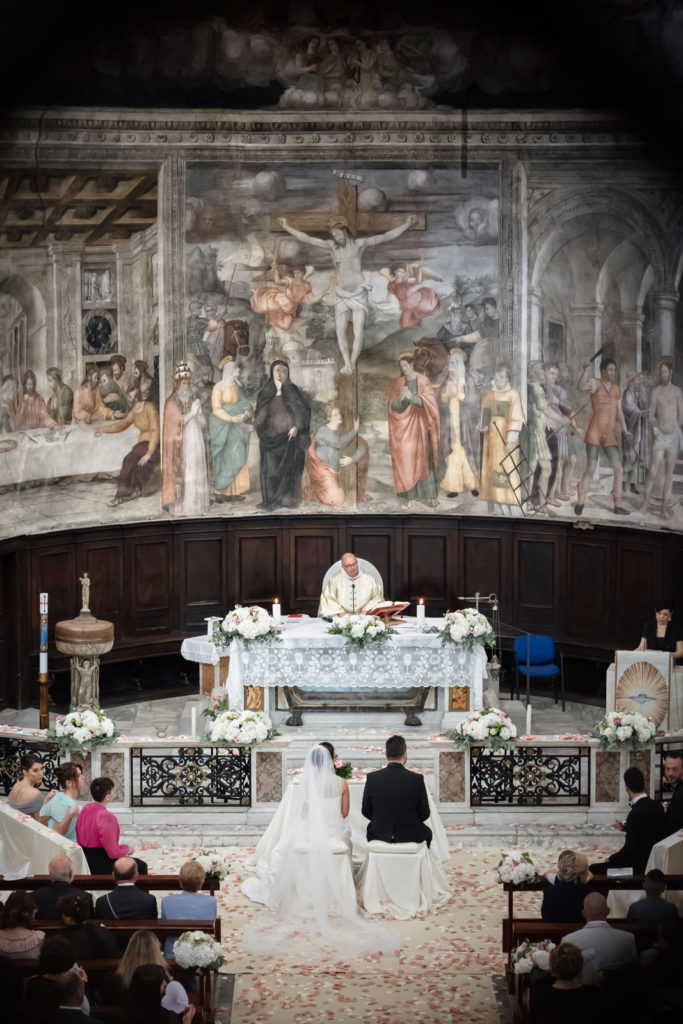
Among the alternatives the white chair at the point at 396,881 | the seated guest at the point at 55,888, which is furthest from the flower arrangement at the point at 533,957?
the seated guest at the point at 55,888

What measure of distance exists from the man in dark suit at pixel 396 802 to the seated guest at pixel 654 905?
8.61 ft

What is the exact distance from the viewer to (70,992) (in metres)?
8.15

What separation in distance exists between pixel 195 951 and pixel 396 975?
7.53ft

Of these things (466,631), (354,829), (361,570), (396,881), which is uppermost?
(361,570)

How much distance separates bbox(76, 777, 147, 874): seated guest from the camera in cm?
1164

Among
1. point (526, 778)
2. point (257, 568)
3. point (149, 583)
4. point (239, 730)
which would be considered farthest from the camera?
point (257, 568)

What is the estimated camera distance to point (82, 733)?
46.7ft

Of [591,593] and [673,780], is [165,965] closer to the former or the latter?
[673,780]

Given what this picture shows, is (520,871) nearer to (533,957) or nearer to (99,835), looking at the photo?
(533,957)

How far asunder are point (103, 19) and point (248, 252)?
10.9ft

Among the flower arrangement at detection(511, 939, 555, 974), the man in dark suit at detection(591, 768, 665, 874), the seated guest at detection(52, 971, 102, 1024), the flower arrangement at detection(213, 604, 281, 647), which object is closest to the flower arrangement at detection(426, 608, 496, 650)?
the flower arrangement at detection(213, 604, 281, 647)

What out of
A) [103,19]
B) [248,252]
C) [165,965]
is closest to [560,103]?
[248,252]

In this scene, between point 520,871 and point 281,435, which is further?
point 281,435

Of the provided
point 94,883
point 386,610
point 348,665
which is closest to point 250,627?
point 348,665
